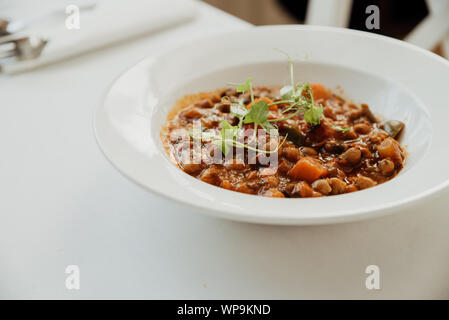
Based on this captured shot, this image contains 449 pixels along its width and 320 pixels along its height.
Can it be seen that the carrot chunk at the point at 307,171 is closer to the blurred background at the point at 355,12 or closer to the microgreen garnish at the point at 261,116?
the microgreen garnish at the point at 261,116

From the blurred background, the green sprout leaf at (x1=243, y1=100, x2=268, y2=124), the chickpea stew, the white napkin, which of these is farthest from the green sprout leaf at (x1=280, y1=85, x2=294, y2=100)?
the blurred background

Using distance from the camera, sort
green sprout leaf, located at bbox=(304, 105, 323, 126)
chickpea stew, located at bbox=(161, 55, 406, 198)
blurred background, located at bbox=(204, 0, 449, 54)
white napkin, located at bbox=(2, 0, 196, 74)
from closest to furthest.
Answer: chickpea stew, located at bbox=(161, 55, 406, 198), green sprout leaf, located at bbox=(304, 105, 323, 126), white napkin, located at bbox=(2, 0, 196, 74), blurred background, located at bbox=(204, 0, 449, 54)

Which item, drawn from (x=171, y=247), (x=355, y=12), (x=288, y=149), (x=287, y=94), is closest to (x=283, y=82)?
(x=287, y=94)

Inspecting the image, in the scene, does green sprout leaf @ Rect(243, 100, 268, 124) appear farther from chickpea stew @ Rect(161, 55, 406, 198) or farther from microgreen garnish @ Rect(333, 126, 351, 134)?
microgreen garnish @ Rect(333, 126, 351, 134)

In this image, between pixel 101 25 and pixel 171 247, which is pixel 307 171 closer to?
pixel 171 247

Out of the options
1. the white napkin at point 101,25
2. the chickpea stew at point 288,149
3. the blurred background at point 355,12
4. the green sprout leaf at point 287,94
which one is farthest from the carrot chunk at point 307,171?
the blurred background at point 355,12

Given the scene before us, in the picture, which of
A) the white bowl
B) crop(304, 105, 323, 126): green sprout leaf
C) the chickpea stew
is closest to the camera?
the white bowl
